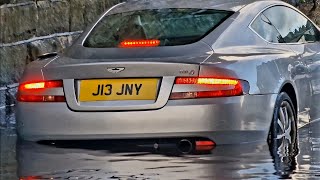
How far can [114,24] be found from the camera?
791 cm

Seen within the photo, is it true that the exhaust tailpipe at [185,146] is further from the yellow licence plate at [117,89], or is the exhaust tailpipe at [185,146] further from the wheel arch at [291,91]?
the wheel arch at [291,91]

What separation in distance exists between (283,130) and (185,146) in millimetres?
928

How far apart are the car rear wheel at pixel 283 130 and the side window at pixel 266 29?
56 centimetres

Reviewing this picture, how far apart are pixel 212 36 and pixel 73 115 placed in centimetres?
121

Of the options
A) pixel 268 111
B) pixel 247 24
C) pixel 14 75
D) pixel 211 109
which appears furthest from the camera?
pixel 14 75

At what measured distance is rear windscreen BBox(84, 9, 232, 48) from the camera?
7324 millimetres

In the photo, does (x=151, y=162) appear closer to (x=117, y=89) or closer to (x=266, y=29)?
(x=117, y=89)

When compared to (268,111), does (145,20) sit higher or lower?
higher

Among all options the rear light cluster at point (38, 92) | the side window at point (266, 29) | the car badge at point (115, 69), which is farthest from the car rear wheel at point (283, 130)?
the rear light cluster at point (38, 92)

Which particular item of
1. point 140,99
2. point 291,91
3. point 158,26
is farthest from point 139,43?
point 291,91

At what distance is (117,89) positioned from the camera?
665 cm

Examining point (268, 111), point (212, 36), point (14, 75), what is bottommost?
point (14, 75)

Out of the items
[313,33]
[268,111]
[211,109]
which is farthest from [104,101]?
[313,33]

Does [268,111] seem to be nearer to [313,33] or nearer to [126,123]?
[126,123]
